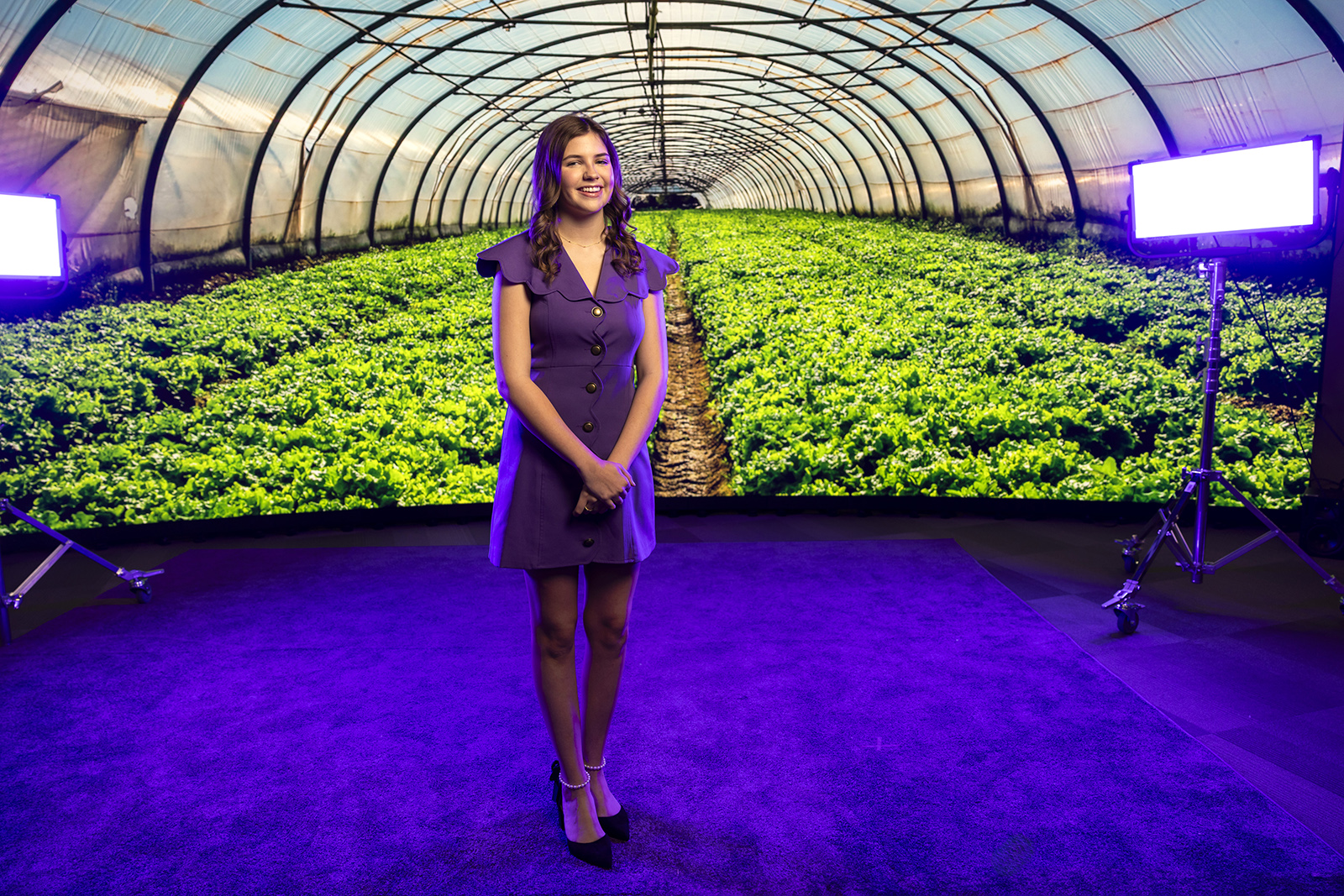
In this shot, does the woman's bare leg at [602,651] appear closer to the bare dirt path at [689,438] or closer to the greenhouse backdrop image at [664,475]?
the greenhouse backdrop image at [664,475]

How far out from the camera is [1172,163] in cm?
479

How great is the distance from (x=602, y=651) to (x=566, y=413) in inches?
29.3

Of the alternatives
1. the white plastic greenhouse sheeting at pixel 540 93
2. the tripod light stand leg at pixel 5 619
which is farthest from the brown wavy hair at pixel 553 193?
the white plastic greenhouse sheeting at pixel 540 93

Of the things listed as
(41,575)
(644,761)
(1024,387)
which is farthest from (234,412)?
(1024,387)

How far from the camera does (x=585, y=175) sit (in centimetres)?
229

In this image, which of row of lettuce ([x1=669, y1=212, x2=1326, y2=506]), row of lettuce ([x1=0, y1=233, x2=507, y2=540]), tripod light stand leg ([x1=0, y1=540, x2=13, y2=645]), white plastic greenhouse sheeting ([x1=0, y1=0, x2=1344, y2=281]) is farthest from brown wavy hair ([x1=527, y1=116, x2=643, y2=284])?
white plastic greenhouse sheeting ([x1=0, y1=0, x2=1344, y2=281])

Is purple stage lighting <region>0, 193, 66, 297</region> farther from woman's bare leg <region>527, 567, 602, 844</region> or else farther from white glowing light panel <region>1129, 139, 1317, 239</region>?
white glowing light panel <region>1129, 139, 1317, 239</region>

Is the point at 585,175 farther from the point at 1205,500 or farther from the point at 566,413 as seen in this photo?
the point at 1205,500

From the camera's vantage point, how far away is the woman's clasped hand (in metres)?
2.28

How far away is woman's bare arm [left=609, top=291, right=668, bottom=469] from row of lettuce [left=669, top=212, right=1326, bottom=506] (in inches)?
184

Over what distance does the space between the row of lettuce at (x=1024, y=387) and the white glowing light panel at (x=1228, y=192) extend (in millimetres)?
2227

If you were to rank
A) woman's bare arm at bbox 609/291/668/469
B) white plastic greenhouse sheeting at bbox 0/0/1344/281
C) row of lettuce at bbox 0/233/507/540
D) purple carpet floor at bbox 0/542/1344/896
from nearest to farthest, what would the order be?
woman's bare arm at bbox 609/291/668/469, purple carpet floor at bbox 0/542/1344/896, row of lettuce at bbox 0/233/507/540, white plastic greenhouse sheeting at bbox 0/0/1344/281

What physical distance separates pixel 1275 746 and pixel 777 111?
1688 cm

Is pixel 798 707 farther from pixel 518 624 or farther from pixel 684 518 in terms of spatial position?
pixel 684 518
